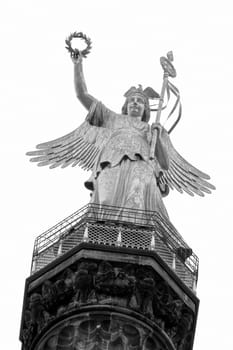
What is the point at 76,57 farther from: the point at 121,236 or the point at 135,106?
the point at 121,236

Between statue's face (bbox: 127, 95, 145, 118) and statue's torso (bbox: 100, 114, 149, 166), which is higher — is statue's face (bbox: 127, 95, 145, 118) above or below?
above

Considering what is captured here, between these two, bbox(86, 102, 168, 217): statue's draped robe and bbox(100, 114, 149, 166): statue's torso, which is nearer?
bbox(86, 102, 168, 217): statue's draped robe

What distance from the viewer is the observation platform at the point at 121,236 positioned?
115 feet

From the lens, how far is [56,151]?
130 feet

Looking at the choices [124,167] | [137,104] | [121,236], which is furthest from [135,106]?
[121,236]

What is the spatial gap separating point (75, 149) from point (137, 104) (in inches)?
73.9

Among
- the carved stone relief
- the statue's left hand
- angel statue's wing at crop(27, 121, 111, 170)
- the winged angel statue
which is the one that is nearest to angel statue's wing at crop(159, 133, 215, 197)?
the winged angel statue

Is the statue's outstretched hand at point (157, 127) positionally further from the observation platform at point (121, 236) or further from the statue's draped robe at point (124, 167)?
the observation platform at point (121, 236)

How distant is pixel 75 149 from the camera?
39.6 m

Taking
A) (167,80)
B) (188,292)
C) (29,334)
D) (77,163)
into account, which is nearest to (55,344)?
(29,334)

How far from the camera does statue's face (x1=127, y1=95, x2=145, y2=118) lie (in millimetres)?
40031

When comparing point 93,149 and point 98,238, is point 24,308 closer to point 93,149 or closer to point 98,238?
point 98,238

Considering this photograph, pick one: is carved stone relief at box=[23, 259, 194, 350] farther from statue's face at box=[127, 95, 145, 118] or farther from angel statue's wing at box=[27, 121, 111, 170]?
statue's face at box=[127, 95, 145, 118]

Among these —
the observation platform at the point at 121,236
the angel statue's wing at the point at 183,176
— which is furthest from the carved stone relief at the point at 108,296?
the angel statue's wing at the point at 183,176
